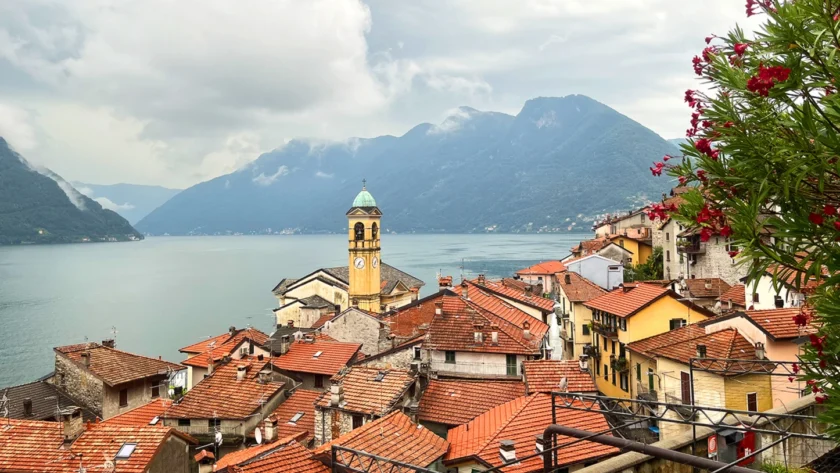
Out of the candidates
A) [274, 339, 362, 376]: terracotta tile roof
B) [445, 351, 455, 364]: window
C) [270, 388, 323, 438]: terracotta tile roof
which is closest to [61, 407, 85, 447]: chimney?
[270, 388, 323, 438]: terracotta tile roof

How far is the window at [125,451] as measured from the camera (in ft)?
53.9

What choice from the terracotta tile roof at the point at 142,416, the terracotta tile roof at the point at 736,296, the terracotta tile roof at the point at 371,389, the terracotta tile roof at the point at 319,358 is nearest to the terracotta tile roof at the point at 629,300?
the terracotta tile roof at the point at 736,296

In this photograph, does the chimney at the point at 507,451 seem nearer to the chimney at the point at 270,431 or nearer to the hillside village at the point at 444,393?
the hillside village at the point at 444,393

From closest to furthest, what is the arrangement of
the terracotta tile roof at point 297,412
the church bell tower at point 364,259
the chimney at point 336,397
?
the chimney at point 336,397 → the terracotta tile roof at point 297,412 → the church bell tower at point 364,259

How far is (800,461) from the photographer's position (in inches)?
459

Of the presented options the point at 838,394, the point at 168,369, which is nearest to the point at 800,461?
the point at 838,394

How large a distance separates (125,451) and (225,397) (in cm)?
838

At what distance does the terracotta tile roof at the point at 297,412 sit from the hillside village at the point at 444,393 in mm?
86

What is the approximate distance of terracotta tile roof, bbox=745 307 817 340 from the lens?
20.1m

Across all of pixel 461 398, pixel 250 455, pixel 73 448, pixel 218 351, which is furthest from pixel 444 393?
pixel 218 351

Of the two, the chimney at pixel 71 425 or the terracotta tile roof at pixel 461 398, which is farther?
the terracotta tile roof at pixel 461 398

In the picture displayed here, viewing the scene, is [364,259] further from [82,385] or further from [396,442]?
[396,442]

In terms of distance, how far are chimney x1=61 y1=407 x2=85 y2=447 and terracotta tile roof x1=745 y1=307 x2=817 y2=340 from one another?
2304 centimetres

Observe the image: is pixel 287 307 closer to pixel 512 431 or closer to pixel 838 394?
pixel 512 431
